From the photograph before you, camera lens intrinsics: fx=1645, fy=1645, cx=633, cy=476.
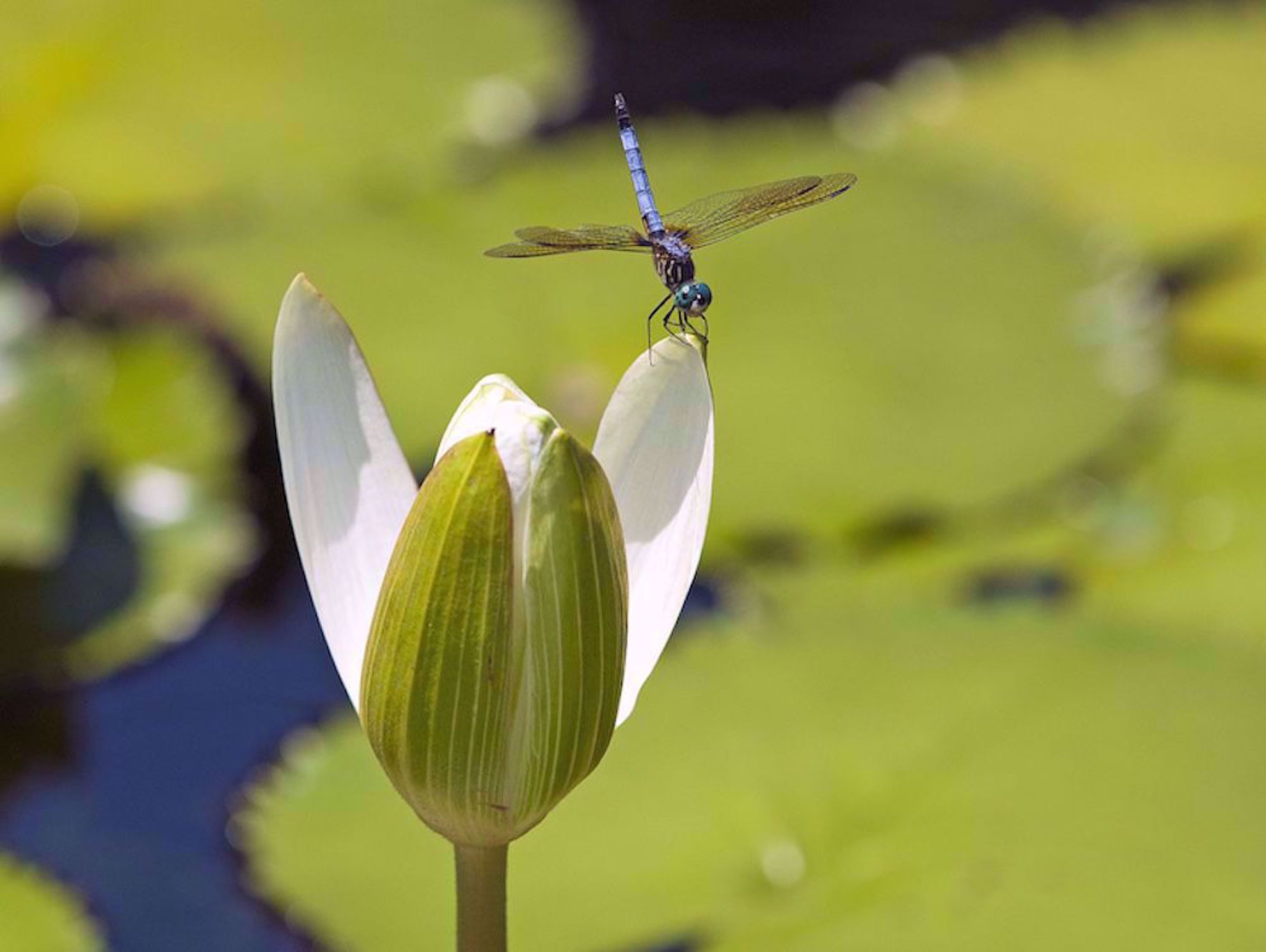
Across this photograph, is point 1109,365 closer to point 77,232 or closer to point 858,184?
point 858,184

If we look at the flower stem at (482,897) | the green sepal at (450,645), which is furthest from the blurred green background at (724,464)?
the green sepal at (450,645)

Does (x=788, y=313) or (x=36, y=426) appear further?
(x=788, y=313)

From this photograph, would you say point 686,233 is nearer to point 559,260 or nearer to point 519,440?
point 519,440

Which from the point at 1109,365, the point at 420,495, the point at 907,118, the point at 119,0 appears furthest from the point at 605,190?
the point at 420,495

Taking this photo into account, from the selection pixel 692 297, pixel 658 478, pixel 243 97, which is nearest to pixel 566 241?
pixel 692 297

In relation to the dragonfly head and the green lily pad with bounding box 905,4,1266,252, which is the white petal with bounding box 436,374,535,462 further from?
the green lily pad with bounding box 905,4,1266,252
